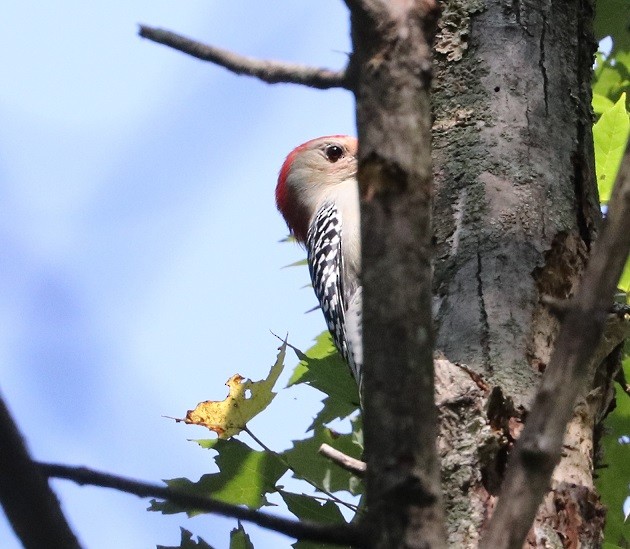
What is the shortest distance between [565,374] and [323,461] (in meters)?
2.64

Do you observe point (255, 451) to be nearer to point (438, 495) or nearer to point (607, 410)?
point (607, 410)

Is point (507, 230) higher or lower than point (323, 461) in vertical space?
higher

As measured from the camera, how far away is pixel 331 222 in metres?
5.45

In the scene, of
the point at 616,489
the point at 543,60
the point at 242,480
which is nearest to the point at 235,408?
the point at 242,480

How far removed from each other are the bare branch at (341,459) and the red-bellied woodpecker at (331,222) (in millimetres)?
1252

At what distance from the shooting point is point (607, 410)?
2.89 metres

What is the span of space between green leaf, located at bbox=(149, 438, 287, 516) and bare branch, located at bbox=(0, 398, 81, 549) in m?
2.12

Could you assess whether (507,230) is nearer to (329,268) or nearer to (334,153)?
(329,268)

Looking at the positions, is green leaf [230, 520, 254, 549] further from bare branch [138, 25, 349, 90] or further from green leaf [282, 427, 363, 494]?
bare branch [138, 25, 349, 90]

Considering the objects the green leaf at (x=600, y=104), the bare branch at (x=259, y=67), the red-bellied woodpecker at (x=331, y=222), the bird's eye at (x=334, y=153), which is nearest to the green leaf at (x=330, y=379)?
the red-bellied woodpecker at (x=331, y=222)

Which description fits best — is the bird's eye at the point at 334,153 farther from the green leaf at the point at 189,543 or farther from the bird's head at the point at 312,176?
the green leaf at the point at 189,543

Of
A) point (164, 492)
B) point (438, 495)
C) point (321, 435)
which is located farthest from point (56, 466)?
point (321, 435)

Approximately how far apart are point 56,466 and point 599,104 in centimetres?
400

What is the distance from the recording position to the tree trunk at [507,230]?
2.39m
